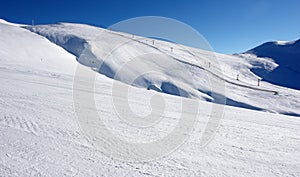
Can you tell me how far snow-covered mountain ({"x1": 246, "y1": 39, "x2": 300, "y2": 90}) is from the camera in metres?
27.0

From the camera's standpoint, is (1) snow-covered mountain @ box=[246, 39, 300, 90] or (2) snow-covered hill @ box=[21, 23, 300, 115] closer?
(2) snow-covered hill @ box=[21, 23, 300, 115]

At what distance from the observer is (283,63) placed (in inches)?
1362

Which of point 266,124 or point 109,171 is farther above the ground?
point 109,171

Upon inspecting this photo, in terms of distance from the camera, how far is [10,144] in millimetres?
2771

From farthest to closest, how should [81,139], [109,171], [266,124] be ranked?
1. [266,124]
2. [81,139]
3. [109,171]

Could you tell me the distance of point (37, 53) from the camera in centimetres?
1365

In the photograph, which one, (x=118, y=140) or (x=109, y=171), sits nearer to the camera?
(x=109, y=171)

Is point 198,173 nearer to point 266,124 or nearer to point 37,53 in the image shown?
point 266,124

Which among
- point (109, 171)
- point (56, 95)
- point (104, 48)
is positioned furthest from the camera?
point (104, 48)

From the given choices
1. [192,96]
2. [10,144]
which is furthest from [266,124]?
[192,96]

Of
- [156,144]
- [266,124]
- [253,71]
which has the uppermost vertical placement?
[156,144]

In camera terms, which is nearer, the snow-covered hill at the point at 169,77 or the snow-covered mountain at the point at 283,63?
the snow-covered hill at the point at 169,77

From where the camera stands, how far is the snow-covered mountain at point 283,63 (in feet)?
88.6

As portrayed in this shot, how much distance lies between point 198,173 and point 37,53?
13713mm
